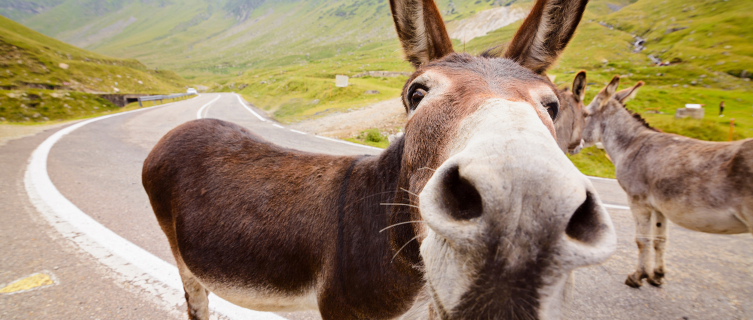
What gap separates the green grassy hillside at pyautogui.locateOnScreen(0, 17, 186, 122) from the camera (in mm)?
16109

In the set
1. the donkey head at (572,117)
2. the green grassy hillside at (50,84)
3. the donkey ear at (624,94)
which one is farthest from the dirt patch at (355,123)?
the green grassy hillside at (50,84)

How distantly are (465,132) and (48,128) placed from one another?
16906mm

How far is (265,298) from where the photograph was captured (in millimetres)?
2244

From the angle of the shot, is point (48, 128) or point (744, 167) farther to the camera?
point (48, 128)

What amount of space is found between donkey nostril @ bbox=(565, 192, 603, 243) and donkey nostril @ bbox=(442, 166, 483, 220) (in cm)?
30

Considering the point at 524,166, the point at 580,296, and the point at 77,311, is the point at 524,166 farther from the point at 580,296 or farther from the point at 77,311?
the point at 77,311

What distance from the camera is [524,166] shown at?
0.84 meters

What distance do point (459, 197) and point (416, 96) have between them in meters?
1.00

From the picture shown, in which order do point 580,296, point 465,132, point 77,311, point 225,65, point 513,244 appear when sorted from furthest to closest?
point 225,65, point 580,296, point 77,311, point 465,132, point 513,244

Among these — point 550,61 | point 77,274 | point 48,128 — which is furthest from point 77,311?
point 48,128

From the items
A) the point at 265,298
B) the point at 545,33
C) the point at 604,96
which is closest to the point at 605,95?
the point at 604,96

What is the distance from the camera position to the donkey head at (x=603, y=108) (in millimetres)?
6130

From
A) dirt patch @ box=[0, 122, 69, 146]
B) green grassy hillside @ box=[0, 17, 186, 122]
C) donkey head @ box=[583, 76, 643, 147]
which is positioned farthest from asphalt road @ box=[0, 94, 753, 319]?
green grassy hillside @ box=[0, 17, 186, 122]

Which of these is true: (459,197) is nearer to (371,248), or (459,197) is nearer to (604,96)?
(371,248)
